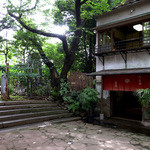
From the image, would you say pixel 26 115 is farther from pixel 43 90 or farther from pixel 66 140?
pixel 43 90

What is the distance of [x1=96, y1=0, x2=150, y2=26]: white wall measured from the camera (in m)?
10.1

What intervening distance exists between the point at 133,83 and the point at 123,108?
16.8 ft

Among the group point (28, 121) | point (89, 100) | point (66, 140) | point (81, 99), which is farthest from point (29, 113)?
point (89, 100)

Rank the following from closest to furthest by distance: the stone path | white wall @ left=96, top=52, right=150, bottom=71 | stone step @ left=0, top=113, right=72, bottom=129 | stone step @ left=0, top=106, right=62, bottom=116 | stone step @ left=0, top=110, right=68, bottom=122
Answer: the stone path, stone step @ left=0, top=113, right=72, bottom=129, stone step @ left=0, top=110, right=68, bottom=122, stone step @ left=0, top=106, right=62, bottom=116, white wall @ left=96, top=52, right=150, bottom=71

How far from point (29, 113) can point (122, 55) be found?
750 centimetres

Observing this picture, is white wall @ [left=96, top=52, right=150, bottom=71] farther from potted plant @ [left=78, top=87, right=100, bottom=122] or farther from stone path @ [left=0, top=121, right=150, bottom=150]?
stone path @ [left=0, top=121, right=150, bottom=150]

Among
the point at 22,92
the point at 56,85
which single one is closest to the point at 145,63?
the point at 56,85

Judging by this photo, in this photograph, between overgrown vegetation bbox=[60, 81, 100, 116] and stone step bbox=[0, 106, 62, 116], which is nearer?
stone step bbox=[0, 106, 62, 116]

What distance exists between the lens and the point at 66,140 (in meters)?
6.33

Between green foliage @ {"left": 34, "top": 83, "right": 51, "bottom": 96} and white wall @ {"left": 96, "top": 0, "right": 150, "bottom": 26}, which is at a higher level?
white wall @ {"left": 96, "top": 0, "right": 150, "bottom": 26}

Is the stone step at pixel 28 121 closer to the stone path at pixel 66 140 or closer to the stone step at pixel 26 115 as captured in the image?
the stone step at pixel 26 115

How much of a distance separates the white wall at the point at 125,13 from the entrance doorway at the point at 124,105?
592 cm

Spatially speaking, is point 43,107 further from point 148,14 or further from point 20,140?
point 148,14

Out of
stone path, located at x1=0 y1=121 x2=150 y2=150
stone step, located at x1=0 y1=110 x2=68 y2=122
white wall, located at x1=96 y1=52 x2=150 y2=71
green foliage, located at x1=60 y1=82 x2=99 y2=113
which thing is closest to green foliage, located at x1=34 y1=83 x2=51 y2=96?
green foliage, located at x1=60 y1=82 x2=99 y2=113
